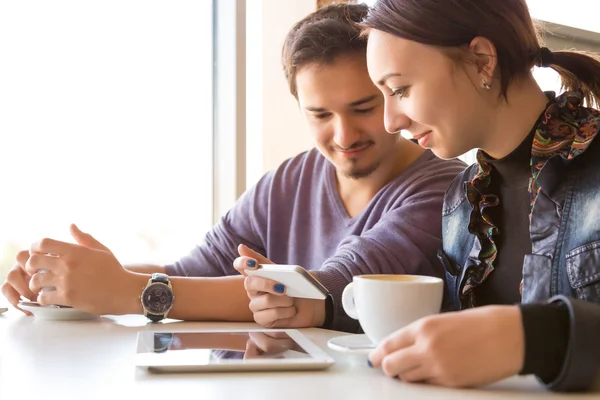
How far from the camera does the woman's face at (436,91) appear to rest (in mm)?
999

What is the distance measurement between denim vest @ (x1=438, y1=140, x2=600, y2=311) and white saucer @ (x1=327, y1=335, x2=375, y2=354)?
0.30 m

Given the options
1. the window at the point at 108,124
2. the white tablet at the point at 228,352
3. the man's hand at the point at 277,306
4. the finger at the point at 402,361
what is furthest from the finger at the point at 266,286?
the window at the point at 108,124

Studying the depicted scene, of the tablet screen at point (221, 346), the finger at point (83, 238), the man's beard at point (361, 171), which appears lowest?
the tablet screen at point (221, 346)

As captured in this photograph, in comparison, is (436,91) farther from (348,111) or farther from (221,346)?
(221,346)

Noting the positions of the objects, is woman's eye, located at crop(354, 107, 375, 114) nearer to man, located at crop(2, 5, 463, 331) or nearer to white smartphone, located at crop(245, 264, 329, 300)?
man, located at crop(2, 5, 463, 331)

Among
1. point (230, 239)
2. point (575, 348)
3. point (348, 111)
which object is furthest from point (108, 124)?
point (575, 348)

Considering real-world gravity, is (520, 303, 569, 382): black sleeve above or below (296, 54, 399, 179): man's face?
below

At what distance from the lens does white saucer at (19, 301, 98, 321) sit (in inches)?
42.6

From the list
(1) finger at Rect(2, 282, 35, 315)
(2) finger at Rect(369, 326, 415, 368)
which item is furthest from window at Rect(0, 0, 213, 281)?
(2) finger at Rect(369, 326, 415, 368)

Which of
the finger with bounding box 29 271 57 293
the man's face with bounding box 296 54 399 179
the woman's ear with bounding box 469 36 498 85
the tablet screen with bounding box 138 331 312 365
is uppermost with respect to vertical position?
the woman's ear with bounding box 469 36 498 85

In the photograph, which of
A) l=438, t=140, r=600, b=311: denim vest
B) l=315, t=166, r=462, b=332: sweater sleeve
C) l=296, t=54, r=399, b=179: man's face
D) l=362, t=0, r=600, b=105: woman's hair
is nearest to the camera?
l=438, t=140, r=600, b=311: denim vest

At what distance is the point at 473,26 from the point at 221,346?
587mm

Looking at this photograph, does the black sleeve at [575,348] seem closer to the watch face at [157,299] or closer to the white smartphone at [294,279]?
the white smartphone at [294,279]

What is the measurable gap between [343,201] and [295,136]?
77 centimetres
